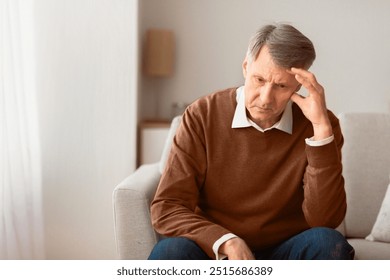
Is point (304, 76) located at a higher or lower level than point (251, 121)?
higher

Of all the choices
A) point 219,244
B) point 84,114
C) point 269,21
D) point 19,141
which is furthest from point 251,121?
point 269,21

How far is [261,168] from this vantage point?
1878 mm

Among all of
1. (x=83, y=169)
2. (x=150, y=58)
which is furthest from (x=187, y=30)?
(x=83, y=169)

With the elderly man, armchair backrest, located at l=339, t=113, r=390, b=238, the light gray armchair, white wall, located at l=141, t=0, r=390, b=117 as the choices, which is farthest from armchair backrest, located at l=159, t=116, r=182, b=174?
white wall, located at l=141, t=0, r=390, b=117

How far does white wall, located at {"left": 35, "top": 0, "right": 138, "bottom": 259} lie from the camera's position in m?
3.07

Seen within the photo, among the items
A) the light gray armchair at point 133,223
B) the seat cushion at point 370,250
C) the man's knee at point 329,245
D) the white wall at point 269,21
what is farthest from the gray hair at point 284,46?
the white wall at point 269,21

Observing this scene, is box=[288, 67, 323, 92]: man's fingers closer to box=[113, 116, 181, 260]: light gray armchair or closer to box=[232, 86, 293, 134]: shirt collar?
box=[232, 86, 293, 134]: shirt collar

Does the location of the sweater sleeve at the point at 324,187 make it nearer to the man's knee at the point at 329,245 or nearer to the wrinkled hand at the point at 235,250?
the man's knee at the point at 329,245

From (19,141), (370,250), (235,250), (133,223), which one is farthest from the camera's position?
(19,141)

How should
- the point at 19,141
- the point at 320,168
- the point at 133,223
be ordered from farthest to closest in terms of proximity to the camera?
the point at 19,141 < the point at 133,223 < the point at 320,168

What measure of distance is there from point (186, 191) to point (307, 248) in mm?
369

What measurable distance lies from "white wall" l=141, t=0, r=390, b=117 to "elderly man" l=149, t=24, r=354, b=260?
171 cm

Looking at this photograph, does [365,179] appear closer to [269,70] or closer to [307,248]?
[307,248]

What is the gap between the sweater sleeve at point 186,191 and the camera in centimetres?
174
